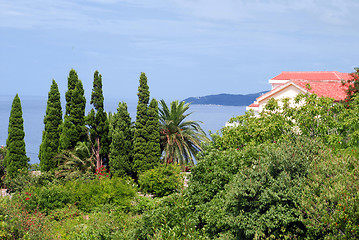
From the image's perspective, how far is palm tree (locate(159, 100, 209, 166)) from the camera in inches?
1006

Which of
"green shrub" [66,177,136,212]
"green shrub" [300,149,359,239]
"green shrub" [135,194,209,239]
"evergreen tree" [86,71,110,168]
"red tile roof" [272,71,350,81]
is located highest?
"red tile roof" [272,71,350,81]

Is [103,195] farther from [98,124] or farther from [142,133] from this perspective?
[98,124]

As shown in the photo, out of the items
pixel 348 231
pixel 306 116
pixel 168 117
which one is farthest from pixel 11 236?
pixel 168 117

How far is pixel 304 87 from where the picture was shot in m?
26.4

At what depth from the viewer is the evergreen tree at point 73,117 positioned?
2394 centimetres

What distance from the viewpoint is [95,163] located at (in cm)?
2483

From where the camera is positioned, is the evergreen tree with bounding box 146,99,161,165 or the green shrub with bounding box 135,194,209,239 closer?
the green shrub with bounding box 135,194,209,239

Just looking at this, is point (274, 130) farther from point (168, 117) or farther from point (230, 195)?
point (168, 117)

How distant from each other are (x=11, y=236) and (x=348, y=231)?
24.1 feet

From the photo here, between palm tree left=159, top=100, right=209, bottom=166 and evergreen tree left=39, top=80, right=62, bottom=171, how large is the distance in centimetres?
639

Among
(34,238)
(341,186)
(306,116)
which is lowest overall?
(34,238)

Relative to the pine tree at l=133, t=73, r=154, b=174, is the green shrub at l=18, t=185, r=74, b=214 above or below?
below

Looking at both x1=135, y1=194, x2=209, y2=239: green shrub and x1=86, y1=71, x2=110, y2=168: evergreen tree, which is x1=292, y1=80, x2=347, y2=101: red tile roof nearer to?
x1=86, y1=71, x2=110, y2=168: evergreen tree

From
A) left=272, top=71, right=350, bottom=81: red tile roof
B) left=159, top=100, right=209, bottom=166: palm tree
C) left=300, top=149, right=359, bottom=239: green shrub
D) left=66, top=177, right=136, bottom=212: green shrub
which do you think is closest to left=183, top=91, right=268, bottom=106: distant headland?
left=272, top=71, right=350, bottom=81: red tile roof
